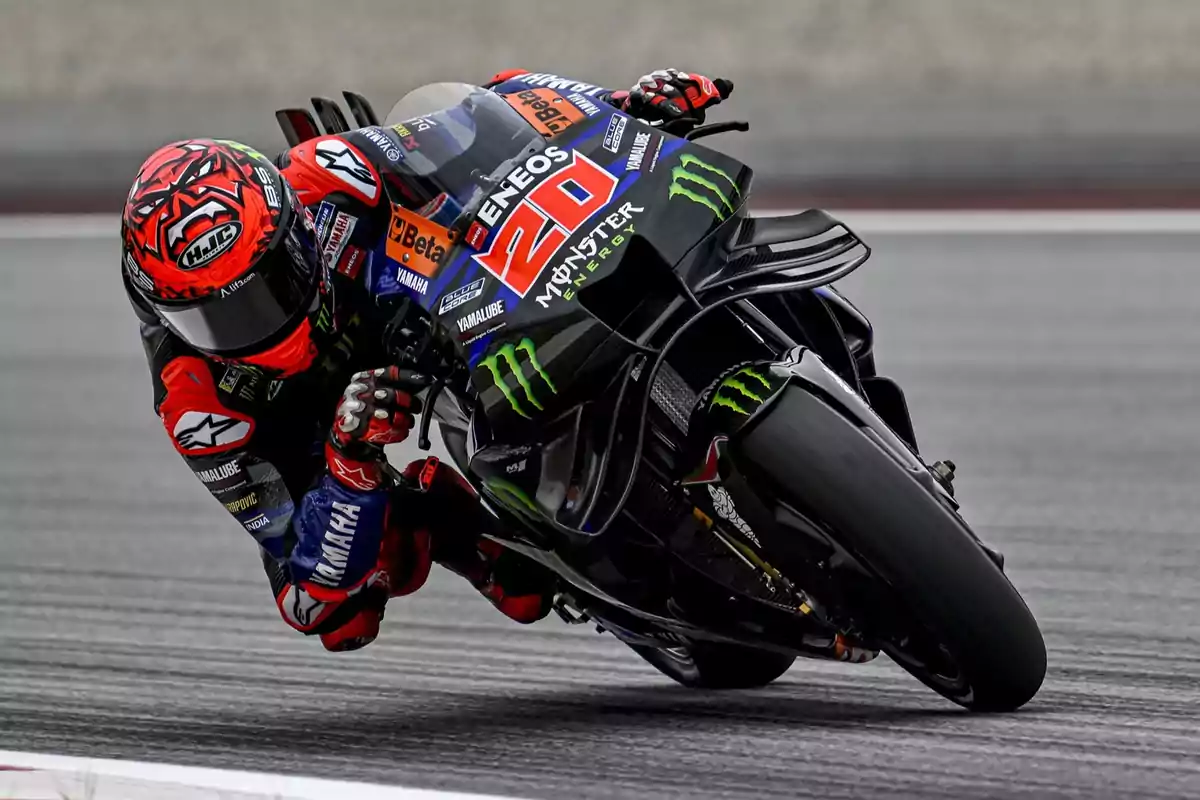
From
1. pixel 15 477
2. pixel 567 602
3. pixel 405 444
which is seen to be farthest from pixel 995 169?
pixel 567 602

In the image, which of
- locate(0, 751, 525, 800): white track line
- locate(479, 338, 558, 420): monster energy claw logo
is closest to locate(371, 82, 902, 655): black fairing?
locate(479, 338, 558, 420): monster energy claw logo

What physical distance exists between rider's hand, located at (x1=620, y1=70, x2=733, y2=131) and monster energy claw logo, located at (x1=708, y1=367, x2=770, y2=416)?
91 centimetres

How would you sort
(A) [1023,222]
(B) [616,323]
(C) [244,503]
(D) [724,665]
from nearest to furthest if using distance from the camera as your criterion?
(B) [616,323]
(C) [244,503]
(D) [724,665]
(A) [1023,222]

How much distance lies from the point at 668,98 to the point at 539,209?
2.94ft

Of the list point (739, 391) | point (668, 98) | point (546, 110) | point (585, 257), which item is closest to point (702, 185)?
point (585, 257)

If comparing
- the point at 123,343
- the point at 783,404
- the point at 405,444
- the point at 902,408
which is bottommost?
the point at 123,343

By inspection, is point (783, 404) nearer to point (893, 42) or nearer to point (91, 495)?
point (91, 495)

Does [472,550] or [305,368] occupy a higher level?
[305,368]

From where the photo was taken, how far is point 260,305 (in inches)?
102

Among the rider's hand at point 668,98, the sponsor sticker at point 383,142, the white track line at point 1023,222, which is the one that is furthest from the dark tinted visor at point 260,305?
the white track line at point 1023,222

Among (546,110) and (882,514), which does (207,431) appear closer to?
(546,110)

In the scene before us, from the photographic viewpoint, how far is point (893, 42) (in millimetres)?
8883

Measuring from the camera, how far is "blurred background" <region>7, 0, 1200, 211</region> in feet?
26.8

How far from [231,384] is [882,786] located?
1.43 meters
